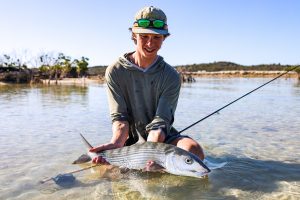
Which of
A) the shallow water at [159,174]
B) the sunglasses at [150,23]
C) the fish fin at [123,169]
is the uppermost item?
the sunglasses at [150,23]

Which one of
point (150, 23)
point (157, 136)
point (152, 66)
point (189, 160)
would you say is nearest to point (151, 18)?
point (150, 23)

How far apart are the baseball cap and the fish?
1.38 metres

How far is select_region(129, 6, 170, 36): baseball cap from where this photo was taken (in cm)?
451

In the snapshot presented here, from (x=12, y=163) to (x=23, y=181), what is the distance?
41.1 inches

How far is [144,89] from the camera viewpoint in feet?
16.3

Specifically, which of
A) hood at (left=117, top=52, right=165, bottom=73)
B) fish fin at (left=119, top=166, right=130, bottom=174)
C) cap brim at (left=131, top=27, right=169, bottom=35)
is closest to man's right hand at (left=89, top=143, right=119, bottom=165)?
fish fin at (left=119, top=166, right=130, bottom=174)

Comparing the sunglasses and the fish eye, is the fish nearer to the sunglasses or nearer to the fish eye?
the fish eye

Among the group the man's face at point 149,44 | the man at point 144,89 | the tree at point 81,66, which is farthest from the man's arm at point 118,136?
the tree at point 81,66

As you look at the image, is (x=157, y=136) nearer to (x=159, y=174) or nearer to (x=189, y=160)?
(x=159, y=174)

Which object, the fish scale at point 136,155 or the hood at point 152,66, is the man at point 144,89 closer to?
the hood at point 152,66

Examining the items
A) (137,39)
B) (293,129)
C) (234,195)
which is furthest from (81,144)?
(293,129)

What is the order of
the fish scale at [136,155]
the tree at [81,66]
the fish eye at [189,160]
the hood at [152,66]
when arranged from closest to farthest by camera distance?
the fish eye at [189,160] → the fish scale at [136,155] → the hood at [152,66] → the tree at [81,66]

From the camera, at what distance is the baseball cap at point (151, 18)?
451 centimetres

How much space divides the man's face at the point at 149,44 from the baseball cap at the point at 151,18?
3.0 inches
